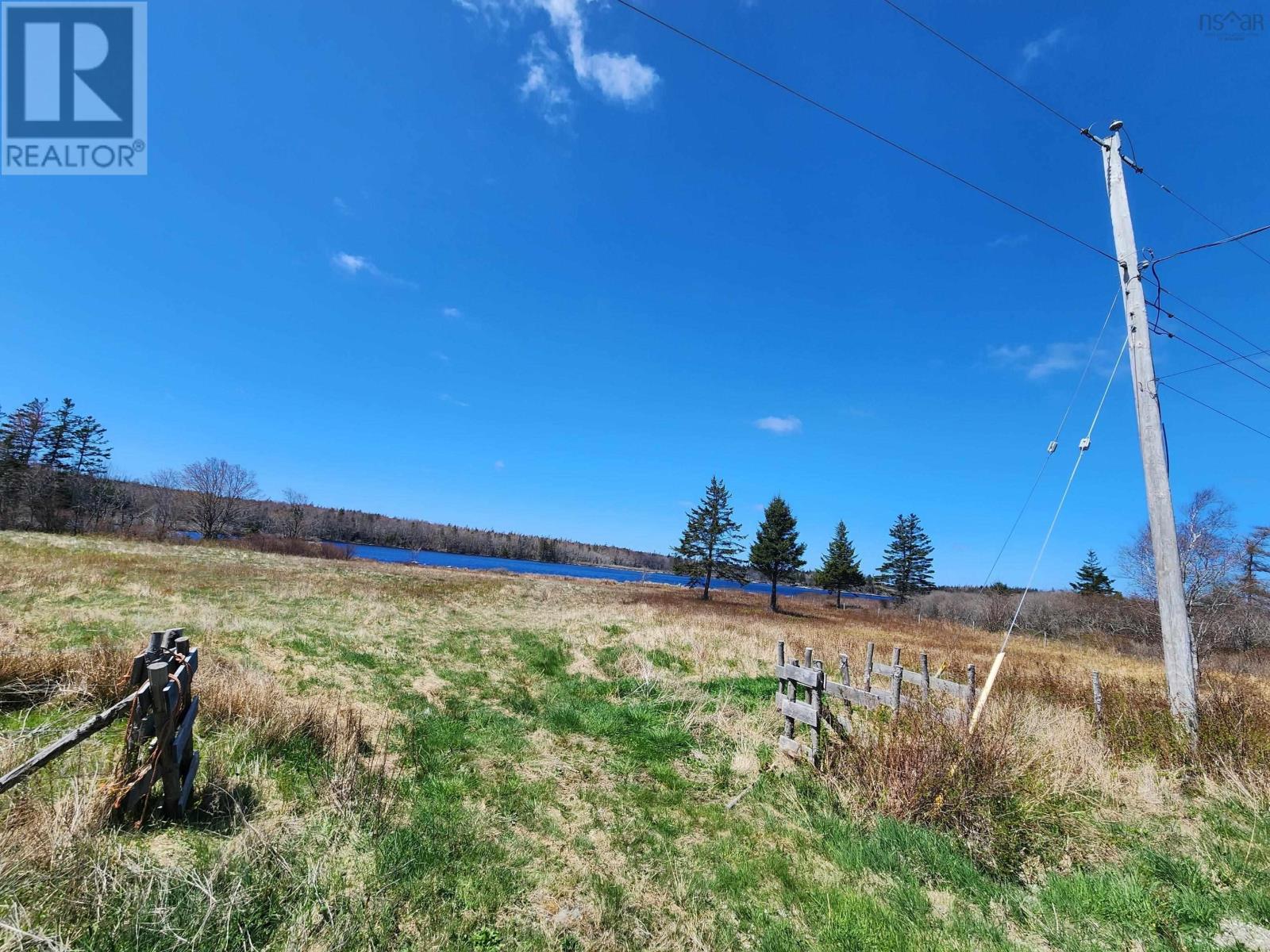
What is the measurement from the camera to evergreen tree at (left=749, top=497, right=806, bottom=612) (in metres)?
44.9

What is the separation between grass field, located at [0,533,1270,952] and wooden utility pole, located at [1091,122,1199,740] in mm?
780

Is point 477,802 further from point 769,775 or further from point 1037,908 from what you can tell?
point 1037,908

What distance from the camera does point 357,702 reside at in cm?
877

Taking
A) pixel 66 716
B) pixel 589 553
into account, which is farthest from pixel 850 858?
pixel 589 553

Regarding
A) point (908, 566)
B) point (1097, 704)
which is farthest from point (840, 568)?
point (1097, 704)

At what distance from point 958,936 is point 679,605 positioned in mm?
34039

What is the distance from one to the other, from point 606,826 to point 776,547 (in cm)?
4179

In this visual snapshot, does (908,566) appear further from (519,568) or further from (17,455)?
(17,455)

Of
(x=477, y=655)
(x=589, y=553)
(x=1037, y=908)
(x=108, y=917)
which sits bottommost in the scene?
(x=589, y=553)

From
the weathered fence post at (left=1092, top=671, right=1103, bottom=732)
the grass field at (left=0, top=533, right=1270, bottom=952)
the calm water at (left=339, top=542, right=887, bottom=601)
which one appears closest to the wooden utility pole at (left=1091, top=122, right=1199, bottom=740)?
the grass field at (left=0, top=533, right=1270, bottom=952)

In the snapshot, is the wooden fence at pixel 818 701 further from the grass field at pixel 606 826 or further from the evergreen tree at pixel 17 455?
the evergreen tree at pixel 17 455

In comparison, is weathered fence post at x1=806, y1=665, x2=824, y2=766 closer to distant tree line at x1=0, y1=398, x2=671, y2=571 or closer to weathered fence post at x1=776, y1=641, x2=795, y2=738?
weathered fence post at x1=776, y1=641, x2=795, y2=738

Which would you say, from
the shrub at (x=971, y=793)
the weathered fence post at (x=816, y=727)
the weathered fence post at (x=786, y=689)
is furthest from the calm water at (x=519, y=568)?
the shrub at (x=971, y=793)

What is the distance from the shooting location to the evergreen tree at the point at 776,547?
44906mm
